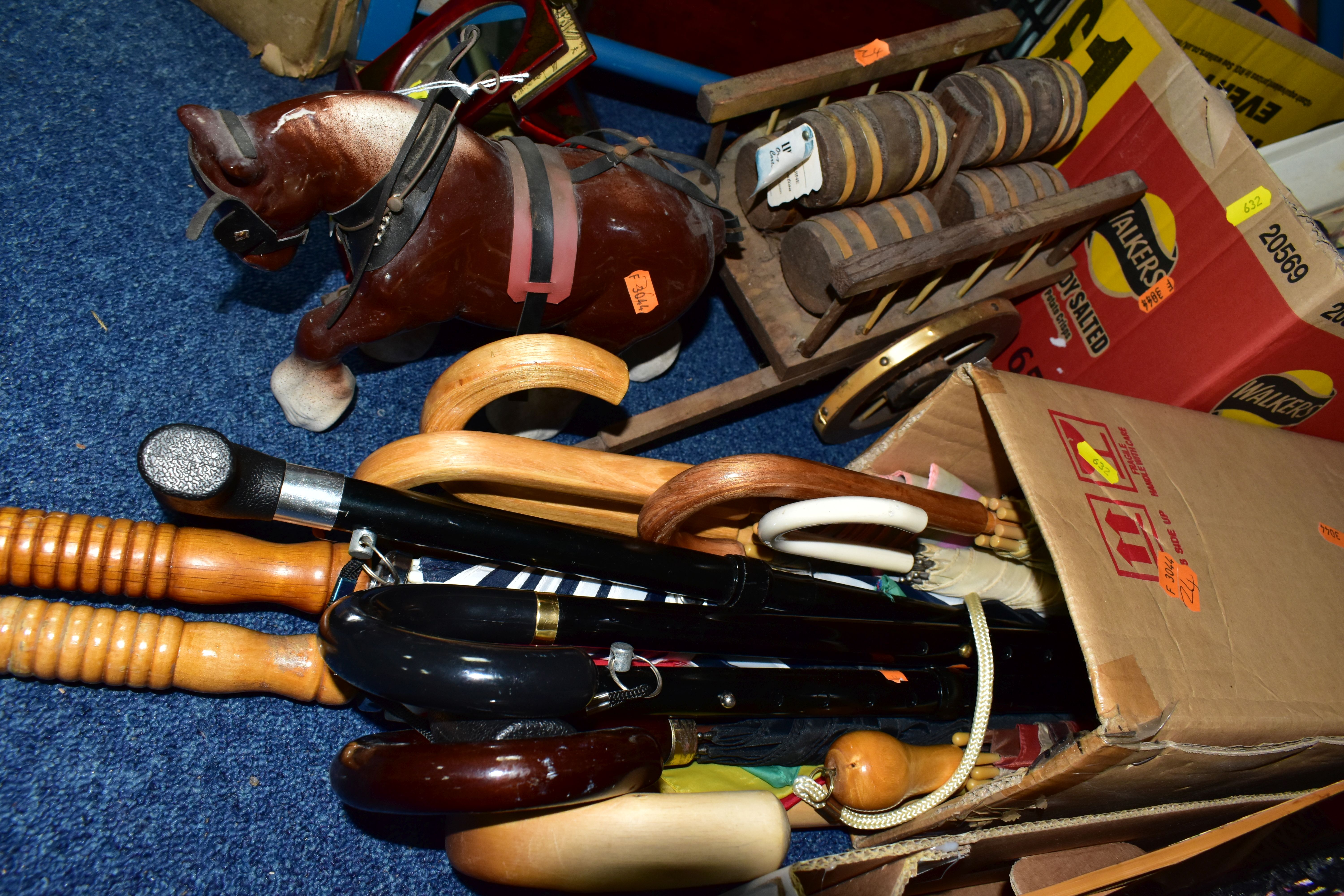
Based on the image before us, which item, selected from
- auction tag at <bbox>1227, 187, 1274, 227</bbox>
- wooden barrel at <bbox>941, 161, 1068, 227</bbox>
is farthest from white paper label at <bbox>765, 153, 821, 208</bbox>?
auction tag at <bbox>1227, 187, 1274, 227</bbox>

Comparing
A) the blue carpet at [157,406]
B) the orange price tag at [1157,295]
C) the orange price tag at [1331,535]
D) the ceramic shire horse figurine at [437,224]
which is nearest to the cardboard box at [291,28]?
the blue carpet at [157,406]

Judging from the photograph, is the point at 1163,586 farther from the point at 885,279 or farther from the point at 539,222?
the point at 539,222

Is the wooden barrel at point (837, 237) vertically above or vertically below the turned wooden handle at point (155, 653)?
above

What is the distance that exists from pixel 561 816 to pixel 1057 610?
97cm

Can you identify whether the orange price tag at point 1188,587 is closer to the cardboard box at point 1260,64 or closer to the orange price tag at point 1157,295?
the orange price tag at point 1157,295

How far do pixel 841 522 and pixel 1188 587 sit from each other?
1.61ft

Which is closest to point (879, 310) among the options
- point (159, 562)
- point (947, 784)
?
point (947, 784)

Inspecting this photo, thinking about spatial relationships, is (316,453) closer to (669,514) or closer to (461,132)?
(461,132)

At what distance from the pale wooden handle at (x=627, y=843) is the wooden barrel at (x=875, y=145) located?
3.65ft

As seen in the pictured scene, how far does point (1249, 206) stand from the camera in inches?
60.0

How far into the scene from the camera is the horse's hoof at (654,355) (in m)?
1.73

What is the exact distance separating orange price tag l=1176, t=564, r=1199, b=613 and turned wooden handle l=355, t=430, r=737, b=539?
67cm

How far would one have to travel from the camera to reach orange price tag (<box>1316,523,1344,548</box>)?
132 cm

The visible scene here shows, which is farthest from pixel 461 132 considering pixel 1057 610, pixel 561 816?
pixel 1057 610
